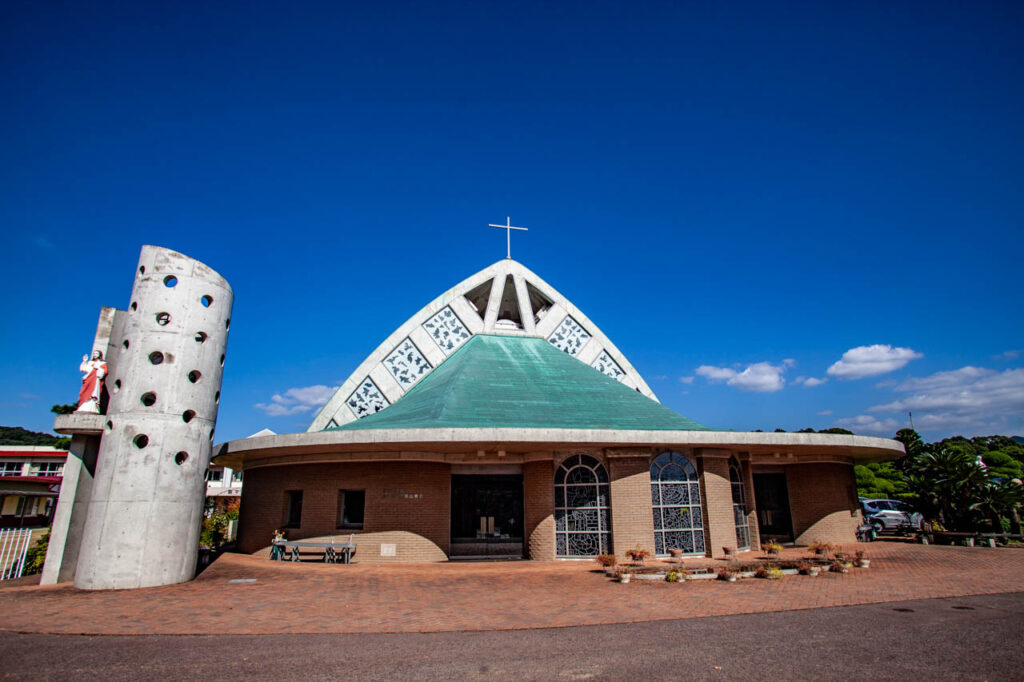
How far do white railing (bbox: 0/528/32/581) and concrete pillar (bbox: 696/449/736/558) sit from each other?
17.7m

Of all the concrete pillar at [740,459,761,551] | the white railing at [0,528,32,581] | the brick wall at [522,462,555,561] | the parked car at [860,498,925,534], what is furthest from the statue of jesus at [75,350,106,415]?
the parked car at [860,498,925,534]

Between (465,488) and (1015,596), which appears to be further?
(465,488)

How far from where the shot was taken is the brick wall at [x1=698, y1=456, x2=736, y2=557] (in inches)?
597

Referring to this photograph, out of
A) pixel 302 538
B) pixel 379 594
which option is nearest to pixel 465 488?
pixel 302 538

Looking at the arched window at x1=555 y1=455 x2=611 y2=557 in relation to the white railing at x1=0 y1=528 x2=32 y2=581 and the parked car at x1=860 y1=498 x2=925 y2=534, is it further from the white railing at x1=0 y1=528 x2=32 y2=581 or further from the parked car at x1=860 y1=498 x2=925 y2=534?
the parked car at x1=860 y1=498 x2=925 y2=534

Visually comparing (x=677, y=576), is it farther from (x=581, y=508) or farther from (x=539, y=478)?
(x=539, y=478)

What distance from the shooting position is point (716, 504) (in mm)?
15453

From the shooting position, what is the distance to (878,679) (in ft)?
17.5

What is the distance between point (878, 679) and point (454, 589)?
7561 mm

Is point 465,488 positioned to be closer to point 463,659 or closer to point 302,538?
point 302,538

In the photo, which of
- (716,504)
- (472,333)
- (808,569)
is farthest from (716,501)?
(472,333)

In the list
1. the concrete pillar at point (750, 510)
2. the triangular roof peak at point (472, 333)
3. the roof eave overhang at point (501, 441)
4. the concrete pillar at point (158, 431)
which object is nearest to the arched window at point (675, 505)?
the roof eave overhang at point (501, 441)

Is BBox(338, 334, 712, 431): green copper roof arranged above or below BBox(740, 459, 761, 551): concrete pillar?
above

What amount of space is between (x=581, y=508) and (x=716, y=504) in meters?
3.90
